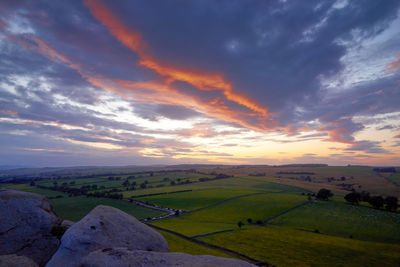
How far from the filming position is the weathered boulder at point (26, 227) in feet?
43.6

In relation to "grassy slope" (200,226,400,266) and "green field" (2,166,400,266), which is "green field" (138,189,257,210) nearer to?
"green field" (2,166,400,266)

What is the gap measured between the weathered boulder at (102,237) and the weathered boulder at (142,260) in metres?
1.85

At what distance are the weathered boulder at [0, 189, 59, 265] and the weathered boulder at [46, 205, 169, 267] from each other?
454cm

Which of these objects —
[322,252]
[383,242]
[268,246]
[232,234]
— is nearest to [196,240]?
[232,234]

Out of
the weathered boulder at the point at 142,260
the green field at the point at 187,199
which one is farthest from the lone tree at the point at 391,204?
the weathered boulder at the point at 142,260

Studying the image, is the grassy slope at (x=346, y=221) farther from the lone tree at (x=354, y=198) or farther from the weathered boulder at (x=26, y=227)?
the weathered boulder at (x=26, y=227)

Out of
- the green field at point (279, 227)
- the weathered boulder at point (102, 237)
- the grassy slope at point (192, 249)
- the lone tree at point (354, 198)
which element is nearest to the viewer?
the weathered boulder at point (102, 237)

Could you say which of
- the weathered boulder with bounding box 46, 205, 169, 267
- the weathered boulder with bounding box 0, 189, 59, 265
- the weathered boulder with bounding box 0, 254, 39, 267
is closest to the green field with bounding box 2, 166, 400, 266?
the weathered boulder with bounding box 0, 189, 59, 265

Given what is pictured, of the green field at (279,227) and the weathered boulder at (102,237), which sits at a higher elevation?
the weathered boulder at (102,237)

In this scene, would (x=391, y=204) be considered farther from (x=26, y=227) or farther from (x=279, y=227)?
(x=26, y=227)

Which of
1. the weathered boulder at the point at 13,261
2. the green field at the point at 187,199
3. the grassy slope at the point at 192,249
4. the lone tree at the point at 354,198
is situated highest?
the weathered boulder at the point at 13,261

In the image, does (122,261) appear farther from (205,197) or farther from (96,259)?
(205,197)

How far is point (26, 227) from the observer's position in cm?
1416

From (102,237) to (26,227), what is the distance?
7.77m
